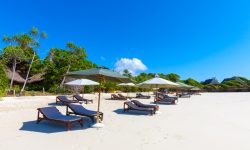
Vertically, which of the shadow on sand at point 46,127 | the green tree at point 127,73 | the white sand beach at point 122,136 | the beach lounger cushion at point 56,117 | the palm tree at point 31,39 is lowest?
the white sand beach at point 122,136

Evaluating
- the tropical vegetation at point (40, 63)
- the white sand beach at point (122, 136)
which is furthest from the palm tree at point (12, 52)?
the white sand beach at point (122, 136)

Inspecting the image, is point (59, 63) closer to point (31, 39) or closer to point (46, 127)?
point (31, 39)

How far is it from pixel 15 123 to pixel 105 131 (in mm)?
3285

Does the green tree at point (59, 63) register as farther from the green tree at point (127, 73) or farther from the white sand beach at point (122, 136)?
the white sand beach at point (122, 136)

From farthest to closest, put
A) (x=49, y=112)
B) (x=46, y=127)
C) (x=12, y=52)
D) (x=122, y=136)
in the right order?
(x=12, y=52) < (x=49, y=112) < (x=46, y=127) < (x=122, y=136)

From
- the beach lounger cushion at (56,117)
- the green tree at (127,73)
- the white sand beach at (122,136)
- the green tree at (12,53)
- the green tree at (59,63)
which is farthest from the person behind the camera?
the green tree at (127,73)

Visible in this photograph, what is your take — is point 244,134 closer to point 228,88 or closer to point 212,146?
point 212,146

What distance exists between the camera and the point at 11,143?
18.8 ft

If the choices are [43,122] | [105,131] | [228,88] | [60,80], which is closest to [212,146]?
[105,131]

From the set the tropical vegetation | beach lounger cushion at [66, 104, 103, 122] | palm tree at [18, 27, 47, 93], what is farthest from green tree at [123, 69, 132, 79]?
beach lounger cushion at [66, 104, 103, 122]

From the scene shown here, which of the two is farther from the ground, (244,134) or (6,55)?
(6,55)

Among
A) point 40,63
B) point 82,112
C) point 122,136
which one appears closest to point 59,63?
point 40,63

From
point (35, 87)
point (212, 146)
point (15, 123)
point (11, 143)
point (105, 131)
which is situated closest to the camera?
point (11, 143)

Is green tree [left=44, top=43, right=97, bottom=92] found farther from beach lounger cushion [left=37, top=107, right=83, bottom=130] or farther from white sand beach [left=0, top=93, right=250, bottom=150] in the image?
beach lounger cushion [left=37, top=107, right=83, bottom=130]
